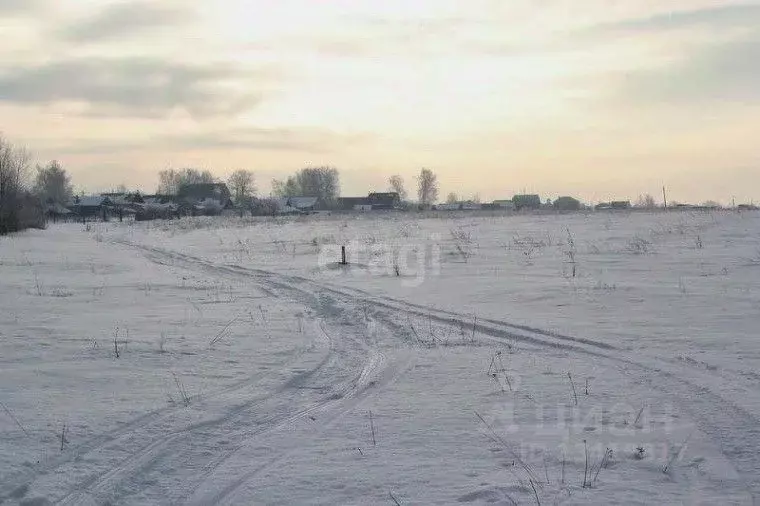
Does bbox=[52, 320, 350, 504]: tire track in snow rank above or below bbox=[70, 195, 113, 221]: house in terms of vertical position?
below

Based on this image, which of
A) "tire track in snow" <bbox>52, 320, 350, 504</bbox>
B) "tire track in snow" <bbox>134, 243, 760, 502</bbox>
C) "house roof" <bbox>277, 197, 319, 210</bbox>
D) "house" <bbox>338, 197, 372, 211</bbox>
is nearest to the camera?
"tire track in snow" <bbox>52, 320, 350, 504</bbox>

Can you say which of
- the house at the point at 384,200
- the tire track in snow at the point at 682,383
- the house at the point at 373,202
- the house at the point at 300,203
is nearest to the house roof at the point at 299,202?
the house at the point at 300,203

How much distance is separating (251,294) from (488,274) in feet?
19.1

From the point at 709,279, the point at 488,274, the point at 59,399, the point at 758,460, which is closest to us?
the point at 758,460

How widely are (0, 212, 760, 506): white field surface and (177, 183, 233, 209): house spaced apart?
10074cm

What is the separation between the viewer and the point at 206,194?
115 meters

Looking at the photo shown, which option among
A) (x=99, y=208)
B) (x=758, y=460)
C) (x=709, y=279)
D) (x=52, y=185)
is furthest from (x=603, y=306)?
(x=52, y=185)

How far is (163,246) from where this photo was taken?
32.3 m

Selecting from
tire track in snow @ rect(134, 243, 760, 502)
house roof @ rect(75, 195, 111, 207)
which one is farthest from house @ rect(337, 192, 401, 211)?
tire track in snow @ rect(134, 243, 760, 502)

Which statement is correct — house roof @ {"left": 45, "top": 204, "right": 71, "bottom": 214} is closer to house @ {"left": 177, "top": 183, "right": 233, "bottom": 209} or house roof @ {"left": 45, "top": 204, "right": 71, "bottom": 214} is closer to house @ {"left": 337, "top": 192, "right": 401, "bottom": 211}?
house @ {"left": 177, "top": 183, "right": 233, "bottom": 209}

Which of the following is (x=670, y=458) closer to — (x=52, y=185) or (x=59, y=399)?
(x=59, y=399)

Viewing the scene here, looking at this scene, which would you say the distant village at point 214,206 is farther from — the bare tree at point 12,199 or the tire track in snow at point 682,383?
the tire track in snow at point 682,383

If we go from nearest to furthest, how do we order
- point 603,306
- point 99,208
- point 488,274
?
point 603,306
point 488,274
point 99,208

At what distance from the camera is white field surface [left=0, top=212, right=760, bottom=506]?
455 centimetres
